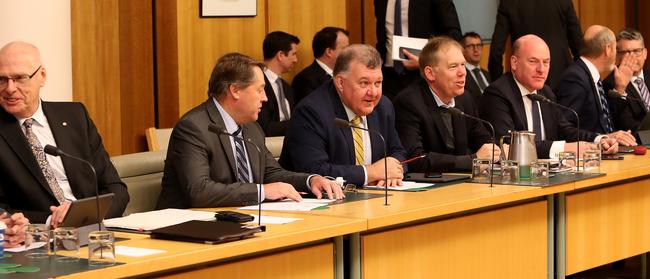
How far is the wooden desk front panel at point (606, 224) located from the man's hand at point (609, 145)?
54 cm

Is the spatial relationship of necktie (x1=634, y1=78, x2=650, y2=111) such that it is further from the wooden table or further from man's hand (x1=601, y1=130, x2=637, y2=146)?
the wooden table

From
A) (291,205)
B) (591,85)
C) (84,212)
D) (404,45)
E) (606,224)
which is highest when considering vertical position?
(404,45)

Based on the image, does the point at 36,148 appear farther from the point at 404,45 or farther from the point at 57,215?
the point at 404,45

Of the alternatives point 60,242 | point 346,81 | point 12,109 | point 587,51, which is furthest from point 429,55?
point 60,242

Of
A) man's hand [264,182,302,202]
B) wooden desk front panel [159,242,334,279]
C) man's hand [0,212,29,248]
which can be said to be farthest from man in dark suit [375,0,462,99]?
man's hand [0,212,29,248]

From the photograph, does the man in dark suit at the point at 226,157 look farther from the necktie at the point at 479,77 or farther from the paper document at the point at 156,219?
the necktie at the point at 479,77

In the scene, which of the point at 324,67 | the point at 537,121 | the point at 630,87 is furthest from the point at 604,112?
the point at 324,67

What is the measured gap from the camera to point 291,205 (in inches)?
173

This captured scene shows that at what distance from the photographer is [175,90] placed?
316 inches

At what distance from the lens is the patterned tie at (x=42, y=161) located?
4.45 meters

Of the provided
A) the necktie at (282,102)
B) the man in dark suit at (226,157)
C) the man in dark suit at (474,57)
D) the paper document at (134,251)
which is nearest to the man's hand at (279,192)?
the man in dark suit at (226,157)

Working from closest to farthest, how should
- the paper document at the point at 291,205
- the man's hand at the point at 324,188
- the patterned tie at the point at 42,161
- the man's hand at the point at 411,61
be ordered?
the paper document at the point at 291,205 → the patterned tie at the point at 42,161 → the man's hand at the point at 324,188 → the man's hand at the point at 411,61

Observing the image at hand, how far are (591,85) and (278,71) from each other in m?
2.43

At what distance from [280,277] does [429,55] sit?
8.60ft
